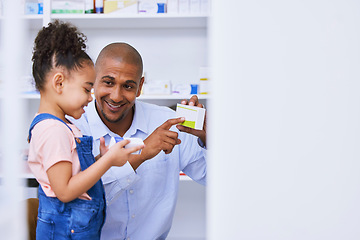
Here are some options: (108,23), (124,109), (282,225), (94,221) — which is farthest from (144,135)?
(282,225)

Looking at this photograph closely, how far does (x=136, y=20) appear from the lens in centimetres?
224

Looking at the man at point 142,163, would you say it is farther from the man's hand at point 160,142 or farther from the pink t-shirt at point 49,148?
the pink t-shirt at point 49,148

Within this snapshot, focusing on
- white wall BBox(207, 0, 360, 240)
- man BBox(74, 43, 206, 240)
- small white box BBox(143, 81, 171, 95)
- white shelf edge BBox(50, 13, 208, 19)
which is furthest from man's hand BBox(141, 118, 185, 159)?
white shelf edge BBox(50, 13, 208, 19)

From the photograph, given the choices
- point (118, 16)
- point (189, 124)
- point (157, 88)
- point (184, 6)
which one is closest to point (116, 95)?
point (189, 124)

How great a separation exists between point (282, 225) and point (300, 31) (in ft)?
1.02

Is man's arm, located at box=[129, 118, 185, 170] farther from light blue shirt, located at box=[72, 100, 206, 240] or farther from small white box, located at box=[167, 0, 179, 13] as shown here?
small white box, located at box=[167, 0, 179, 13]

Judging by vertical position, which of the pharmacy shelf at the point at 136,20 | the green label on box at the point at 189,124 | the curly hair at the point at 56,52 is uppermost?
the pharmacy shelf at the point at 136,20

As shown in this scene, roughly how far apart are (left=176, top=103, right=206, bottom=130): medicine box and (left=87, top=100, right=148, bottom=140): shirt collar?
0.44 m

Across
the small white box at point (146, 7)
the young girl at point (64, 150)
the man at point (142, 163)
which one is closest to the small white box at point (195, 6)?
the small white box at point (146, 7)

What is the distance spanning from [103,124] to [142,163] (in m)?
0.24

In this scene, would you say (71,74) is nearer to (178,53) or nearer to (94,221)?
(94,221)

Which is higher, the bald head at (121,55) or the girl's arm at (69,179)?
the bald head at (121,55)

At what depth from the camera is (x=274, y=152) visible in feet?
1.92

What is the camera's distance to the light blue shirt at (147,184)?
5.06 feet
